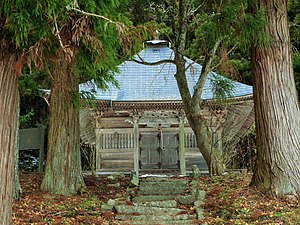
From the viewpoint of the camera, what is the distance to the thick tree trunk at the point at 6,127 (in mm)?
3508

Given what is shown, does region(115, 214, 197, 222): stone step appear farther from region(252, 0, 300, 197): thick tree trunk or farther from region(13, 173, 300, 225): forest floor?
region(252, 0, 300, 197): thick tree trunk

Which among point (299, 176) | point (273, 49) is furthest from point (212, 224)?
point (273, 49)

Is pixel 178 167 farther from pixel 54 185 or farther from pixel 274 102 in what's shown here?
pixel 274 102

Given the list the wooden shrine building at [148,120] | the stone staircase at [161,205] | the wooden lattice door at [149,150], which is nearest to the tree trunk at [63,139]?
the stone staircase at [161,205]

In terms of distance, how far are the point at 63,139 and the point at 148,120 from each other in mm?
5561

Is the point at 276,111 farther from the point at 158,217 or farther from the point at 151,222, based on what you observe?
the point at 151,222

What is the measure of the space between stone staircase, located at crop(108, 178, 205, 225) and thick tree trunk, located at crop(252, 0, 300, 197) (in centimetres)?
126

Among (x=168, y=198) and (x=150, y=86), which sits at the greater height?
(x=150, y=86)

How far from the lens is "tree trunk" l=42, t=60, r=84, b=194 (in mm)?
6820

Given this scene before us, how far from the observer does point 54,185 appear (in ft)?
Answer: 22.3

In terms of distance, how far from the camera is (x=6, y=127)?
3.56 m

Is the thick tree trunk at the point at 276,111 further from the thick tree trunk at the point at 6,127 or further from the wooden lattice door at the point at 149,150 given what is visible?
the wooden lattice door at the point at 149,150

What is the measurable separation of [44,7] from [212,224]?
377cm

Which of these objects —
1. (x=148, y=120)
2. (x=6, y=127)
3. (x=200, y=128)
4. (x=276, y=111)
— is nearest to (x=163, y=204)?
(x=276, y=111)
